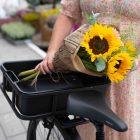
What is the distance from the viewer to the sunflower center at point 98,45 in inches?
43.6

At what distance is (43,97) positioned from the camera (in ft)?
4.04

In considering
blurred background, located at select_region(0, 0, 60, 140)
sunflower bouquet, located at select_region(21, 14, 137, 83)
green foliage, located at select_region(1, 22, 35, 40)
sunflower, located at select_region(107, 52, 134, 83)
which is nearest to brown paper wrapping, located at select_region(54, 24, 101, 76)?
sunflower bouquet, located at select_region(21, 14, 137, 83)

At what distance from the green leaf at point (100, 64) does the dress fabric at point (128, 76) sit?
0.31 meters

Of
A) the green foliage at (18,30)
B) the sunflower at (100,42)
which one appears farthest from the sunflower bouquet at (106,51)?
the green foliage at (18,30)

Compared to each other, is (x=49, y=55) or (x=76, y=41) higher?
(x=76, y=41)

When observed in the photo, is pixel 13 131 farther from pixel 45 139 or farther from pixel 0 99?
pixel 45 139

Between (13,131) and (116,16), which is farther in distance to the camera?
(13,131)

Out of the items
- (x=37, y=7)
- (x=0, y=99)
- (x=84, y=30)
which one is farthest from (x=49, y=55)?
(x=37, y=7)

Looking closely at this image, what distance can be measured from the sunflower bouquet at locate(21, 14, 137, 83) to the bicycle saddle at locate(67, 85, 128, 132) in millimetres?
88

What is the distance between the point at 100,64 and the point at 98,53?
0.04m

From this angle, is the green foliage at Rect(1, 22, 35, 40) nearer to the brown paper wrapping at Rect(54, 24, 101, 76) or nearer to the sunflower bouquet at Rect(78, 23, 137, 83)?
the brown paper wrapping at Rect(54, 24, 101, 76)

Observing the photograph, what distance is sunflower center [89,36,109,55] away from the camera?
3.63ft

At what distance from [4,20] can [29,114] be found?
15.2 feet

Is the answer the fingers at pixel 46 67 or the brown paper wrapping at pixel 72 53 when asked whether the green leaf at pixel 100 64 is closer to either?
the brown paper wrapping at pixel 72 53
